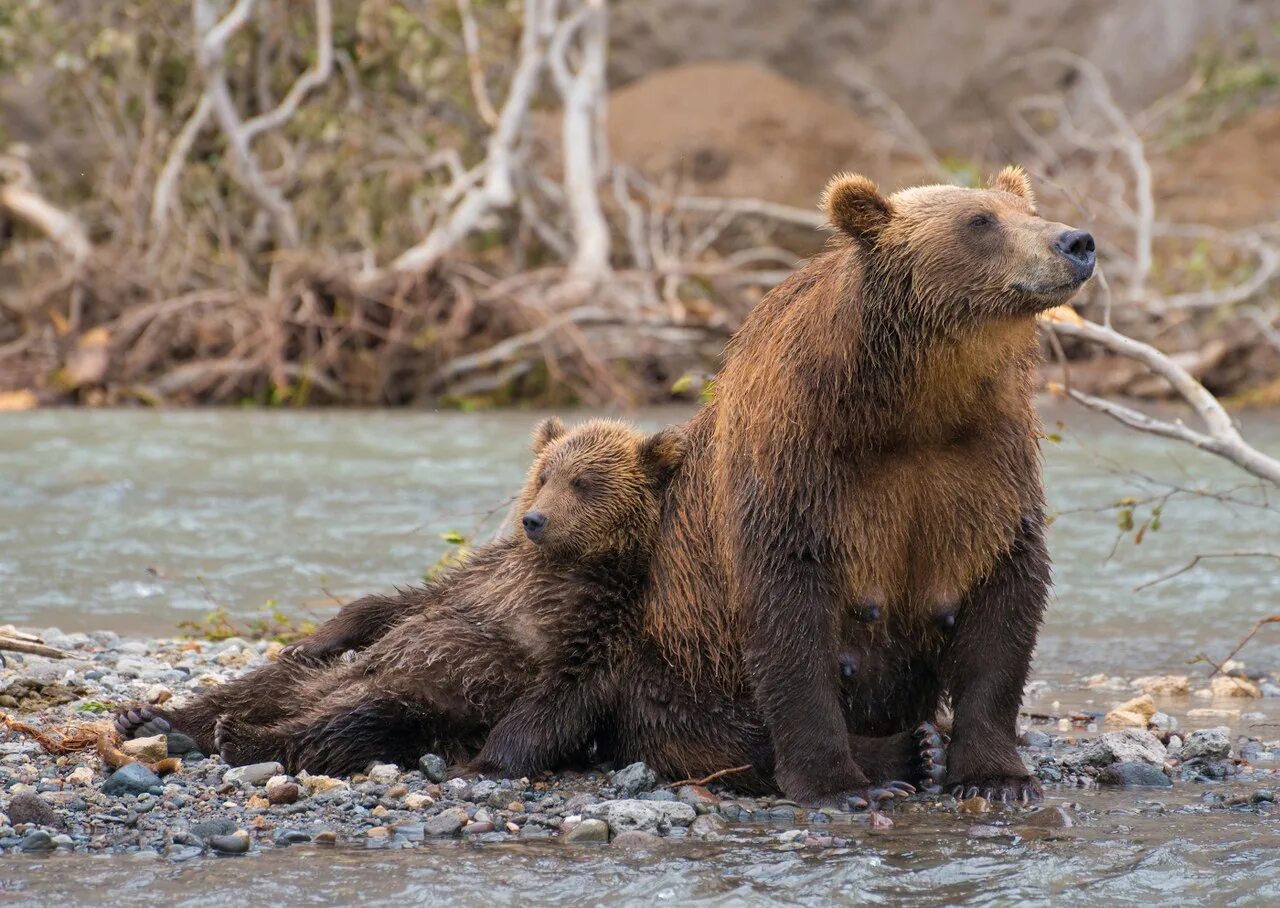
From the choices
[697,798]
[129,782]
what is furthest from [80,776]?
[697,798]

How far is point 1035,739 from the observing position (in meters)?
5.73

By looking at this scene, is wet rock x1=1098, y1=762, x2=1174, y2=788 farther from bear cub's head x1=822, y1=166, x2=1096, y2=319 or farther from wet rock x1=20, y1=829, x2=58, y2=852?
wet rock x1=20, y1=829, x2=58, y2=852

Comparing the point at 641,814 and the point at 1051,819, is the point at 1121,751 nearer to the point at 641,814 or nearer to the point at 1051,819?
the point at 1051,819

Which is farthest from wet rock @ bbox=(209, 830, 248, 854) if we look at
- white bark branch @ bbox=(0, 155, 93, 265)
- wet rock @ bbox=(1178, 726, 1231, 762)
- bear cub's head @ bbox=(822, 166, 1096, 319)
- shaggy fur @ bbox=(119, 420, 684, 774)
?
white bark branch @ bbox=(0, 155, 93, 265)

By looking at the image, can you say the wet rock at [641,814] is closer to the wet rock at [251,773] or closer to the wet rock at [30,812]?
the wet rock at [251,773]

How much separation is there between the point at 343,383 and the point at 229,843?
40.2 feet

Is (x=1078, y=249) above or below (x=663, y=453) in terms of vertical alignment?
above

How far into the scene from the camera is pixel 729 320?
16.2m

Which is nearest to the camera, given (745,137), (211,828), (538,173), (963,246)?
(211,828)

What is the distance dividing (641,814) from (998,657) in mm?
1177

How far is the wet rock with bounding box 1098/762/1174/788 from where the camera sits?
5.19 metres

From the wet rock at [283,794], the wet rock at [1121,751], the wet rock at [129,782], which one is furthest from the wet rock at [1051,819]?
the wet rock at [129,782]

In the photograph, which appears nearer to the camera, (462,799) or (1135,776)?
(462,799)

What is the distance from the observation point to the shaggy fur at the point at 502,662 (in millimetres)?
5281
